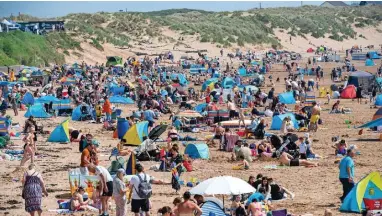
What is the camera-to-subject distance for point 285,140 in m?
19.7

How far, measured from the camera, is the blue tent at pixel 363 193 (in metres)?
13.0

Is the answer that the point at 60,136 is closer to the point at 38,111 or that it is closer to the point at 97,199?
the point at 38,111

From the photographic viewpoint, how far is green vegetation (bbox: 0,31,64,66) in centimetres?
5194

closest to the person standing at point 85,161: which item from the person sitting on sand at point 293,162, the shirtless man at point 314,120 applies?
the person sitting on sand at point 293,162

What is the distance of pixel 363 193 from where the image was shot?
1316cm

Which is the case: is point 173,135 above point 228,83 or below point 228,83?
above

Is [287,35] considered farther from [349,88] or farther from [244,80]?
[349,88]

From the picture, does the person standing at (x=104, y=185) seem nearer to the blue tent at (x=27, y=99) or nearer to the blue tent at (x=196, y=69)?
the blue tent at (x=27, y=99)

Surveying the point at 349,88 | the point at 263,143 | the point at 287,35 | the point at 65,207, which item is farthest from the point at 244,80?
the point at 287,35

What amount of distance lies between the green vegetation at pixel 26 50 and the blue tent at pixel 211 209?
3906 cm

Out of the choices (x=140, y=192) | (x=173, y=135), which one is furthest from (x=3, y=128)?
(x=140, y=192)

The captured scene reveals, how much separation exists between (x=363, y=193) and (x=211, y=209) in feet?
9.19

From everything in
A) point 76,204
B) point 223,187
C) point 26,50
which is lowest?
point 76,204

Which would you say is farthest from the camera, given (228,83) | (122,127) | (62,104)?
(228,83)
